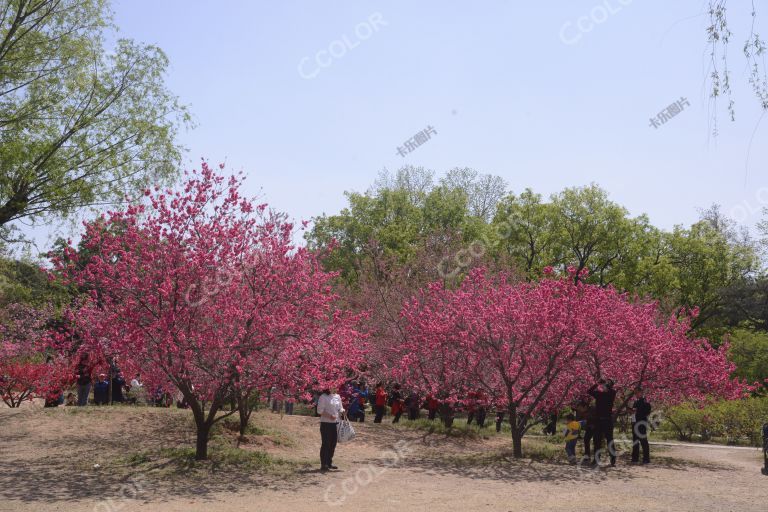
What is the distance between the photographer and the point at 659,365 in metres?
14.8

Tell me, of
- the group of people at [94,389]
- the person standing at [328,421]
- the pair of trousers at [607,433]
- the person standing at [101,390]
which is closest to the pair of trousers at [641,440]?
the pair of trousers at [607,433]

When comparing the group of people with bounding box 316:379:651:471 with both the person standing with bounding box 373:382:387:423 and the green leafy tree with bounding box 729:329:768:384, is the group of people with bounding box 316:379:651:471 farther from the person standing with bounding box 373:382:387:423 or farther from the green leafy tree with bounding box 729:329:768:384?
the green leafy tree with bounding box 729:329:768:384

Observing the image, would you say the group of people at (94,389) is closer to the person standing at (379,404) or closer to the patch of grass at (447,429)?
the person standing at (379,404)

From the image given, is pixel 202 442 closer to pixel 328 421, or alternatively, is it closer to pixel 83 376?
pixel 328 421

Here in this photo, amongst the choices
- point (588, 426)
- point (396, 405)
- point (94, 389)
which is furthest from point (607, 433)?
point (94, 389)

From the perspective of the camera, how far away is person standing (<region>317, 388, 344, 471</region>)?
11727 mm

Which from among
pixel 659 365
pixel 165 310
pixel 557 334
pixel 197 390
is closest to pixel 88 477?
pixel 197 390

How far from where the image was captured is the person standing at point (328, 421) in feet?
38.5

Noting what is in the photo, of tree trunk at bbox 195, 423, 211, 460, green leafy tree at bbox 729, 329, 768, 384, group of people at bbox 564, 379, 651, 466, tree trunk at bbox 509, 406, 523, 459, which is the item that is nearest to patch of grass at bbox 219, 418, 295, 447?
tree trunk at bbox 195, 423, 211, 460

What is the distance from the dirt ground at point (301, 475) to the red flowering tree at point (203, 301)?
5.46 ft

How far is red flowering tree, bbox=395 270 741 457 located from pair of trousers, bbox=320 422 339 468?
140 inches

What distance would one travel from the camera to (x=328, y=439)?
11.8 m

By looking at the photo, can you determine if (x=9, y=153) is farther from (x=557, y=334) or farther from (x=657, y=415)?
(x=657, y=415)

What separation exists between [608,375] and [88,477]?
35.6 feet
